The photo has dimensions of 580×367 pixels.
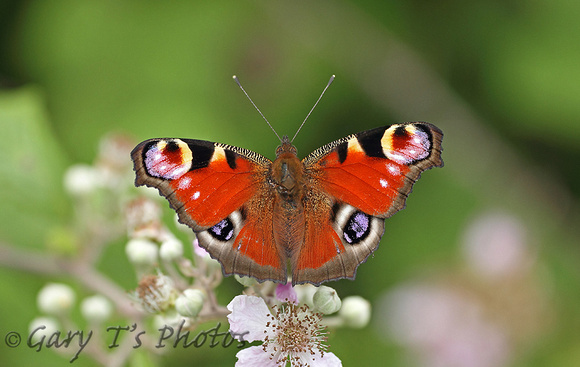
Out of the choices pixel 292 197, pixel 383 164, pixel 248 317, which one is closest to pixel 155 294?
pixel 248 317

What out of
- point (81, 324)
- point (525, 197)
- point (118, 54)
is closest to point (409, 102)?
point (525, 197)

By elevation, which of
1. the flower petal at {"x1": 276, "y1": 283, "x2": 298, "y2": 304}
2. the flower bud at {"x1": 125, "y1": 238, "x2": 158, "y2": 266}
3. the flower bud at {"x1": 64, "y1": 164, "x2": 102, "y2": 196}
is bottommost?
the flower bud at {"x1": 64, "y1": 164, "x2": 102, "y2": 196}

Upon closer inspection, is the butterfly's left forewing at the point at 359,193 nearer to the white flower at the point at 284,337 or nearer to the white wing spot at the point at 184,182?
the white flower at the point at 284,337

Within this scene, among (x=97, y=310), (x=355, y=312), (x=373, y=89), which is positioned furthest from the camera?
(x=373, y=89)

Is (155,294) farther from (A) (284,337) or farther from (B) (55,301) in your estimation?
(B) (55,301)

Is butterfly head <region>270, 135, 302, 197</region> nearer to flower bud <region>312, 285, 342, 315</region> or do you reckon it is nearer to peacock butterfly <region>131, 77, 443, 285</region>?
peacock butterfly <region>131, 77, 443, 285</region>

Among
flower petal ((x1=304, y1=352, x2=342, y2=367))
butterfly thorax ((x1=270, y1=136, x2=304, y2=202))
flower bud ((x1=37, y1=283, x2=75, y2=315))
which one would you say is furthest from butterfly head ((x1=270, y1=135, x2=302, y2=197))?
flower bud ((x1=37, y1=283, x2=75, y2=315))
